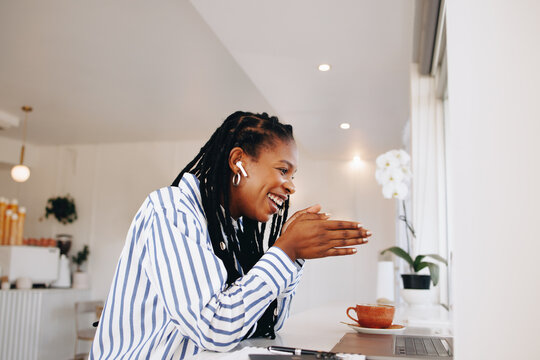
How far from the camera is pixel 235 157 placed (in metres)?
1.03

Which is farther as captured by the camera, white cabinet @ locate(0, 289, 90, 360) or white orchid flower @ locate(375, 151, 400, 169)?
white cabinet @ locate(0, 289, 90, 360)

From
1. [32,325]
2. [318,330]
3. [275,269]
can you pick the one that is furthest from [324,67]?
[32,325]

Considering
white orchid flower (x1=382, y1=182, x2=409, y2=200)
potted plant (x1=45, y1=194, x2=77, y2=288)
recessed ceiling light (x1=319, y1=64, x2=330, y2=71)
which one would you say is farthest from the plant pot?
potted plant (x1=45, y1=194, x2=77, y2=288)

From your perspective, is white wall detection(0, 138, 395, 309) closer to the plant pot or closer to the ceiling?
the ceiling

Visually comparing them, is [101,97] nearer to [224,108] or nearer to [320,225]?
[224,108]

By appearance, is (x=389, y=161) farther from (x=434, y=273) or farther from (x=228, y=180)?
(x=228, y=180)

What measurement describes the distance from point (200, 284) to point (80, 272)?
546 centimetres

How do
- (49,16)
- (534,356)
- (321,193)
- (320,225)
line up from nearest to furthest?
(534,356) < (320,225) < (49,16) < (321,193)

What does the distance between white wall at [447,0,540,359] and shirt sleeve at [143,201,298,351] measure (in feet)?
1.26

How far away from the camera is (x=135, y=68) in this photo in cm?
378

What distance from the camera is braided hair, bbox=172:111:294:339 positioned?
988mm

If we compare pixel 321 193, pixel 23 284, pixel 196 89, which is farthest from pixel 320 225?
pixel 321 193

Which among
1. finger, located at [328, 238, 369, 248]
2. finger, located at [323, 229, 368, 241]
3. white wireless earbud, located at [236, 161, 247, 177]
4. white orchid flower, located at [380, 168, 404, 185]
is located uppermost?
white orchid flower, located at [380, 168, 404, 185]

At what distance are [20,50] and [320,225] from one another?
352cm
